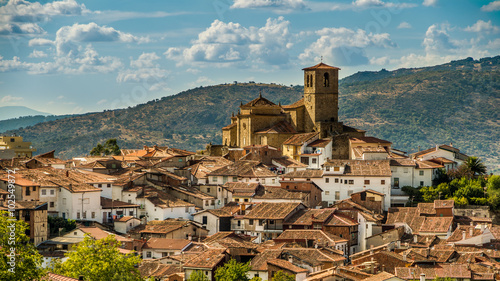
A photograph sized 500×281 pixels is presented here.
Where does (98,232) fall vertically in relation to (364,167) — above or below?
below

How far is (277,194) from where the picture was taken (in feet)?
245

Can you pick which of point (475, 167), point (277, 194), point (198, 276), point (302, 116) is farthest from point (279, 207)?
point (302, 116)

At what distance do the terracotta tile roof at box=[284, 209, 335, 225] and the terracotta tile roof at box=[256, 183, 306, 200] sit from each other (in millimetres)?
2798

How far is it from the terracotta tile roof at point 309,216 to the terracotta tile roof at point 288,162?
1083cm

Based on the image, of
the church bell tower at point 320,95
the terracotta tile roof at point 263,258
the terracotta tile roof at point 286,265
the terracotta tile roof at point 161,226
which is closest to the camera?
the terracotta tile roof at point 286,265

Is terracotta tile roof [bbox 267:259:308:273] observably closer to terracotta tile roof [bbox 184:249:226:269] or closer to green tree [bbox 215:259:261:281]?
green tree [bbox 215:259:261:281]

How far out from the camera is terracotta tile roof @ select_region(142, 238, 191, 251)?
211ft

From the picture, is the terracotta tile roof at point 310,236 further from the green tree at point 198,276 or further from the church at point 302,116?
the church at point 302,116

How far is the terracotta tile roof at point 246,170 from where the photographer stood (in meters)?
79.6

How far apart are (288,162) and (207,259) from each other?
2653cm

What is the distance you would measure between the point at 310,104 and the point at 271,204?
21746mm

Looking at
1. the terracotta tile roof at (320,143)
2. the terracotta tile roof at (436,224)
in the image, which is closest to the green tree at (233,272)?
the terracotta tile roof at (436,224)

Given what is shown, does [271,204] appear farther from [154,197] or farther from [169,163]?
[169,163]

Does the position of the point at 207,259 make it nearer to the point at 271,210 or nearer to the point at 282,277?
the point at 282,277
